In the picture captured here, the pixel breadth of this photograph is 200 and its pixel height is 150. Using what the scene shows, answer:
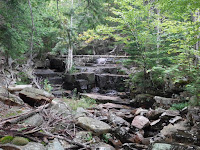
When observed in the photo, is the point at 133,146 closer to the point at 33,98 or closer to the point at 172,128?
the point at 172,128

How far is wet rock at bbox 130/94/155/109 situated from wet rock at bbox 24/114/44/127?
6718mm

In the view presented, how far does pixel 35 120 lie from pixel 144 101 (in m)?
7.00

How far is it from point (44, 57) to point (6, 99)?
1819 centimetres

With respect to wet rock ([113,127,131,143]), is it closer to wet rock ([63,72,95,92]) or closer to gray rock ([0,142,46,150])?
gray rock ([0,142,46,150])

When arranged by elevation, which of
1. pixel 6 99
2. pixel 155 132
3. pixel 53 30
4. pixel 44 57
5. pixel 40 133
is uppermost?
pixel 53 30

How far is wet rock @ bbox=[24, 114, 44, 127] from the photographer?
11.9 ft

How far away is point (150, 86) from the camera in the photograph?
31.4 ft

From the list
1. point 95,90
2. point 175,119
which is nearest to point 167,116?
point 175,119

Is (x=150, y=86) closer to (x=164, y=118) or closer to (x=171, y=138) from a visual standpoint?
(x=164, y=118)

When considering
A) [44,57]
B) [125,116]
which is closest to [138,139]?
[125,116]

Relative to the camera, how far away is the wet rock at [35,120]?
11.9 ft

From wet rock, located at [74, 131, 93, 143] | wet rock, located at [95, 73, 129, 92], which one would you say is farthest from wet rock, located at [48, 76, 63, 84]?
wet rock, located at [74, 131, 93, 143]

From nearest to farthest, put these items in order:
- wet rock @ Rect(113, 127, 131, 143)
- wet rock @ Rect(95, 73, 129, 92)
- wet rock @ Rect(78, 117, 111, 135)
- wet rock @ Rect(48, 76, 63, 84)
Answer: wet rock @ Rect(78, 117, 111, 135) < wet rock @ Rect(113, 127, 131, 143) < wet rock @ Rect(95, 73, 129, 92) < wet rock @ Rect(48, 76, 63, 84)

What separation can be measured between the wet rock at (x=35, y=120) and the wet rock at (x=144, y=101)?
672 cm
